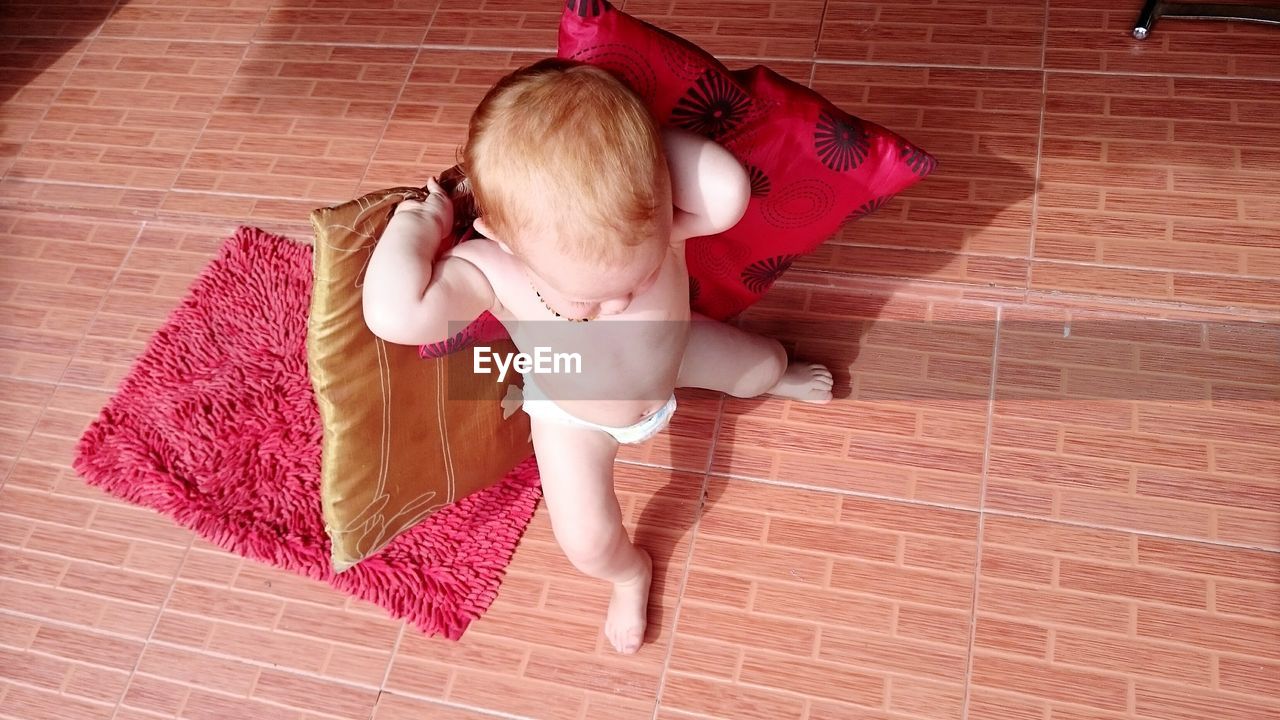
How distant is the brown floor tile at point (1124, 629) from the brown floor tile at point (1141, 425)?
4cm

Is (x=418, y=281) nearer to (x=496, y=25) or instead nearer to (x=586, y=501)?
(x=586, y=501)

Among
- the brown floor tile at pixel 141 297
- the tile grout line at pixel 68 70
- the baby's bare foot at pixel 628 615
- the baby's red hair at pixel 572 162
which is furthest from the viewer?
the tile grout line at pixel 68 70

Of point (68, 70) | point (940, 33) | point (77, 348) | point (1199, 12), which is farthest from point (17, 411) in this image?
point (1199, 12)

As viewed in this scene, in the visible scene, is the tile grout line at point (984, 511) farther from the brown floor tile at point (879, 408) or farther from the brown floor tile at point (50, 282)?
the brown floor tile at point (50, 282)

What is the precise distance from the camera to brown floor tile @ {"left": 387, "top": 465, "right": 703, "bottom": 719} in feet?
3.96

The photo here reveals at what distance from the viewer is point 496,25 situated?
5.70ft

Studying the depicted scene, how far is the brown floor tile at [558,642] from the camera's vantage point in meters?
1.21

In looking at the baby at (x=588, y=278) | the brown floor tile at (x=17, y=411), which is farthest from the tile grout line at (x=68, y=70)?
the baby at (x=588, y=278)

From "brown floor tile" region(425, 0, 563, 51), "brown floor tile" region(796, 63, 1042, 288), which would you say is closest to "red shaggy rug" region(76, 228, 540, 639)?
"brown floor tile" region(425, 0, 563, 51)

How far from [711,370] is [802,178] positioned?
26 centimetres

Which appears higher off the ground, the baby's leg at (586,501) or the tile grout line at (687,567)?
the baby's leg at (586,501)

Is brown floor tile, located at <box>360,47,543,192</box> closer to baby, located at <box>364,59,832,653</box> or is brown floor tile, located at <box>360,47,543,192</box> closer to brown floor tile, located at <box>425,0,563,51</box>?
brown floor tile, located at <box>425,0,563,51</box>

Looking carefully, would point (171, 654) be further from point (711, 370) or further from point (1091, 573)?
point (1091, 573)

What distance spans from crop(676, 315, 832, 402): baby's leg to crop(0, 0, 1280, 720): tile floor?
0.05 metres
